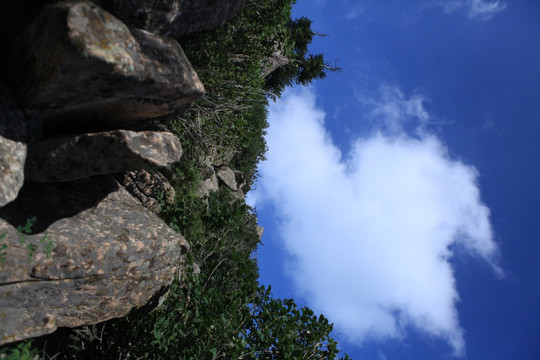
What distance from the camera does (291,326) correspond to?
29.7ft

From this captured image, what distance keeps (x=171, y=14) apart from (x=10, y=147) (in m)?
3.29

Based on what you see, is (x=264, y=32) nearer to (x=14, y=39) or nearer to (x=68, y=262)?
(x=14, y=39)

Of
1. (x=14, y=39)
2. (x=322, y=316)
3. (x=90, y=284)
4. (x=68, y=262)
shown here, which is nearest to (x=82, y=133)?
(x=14, y=39)

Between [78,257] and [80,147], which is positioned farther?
[78,257]

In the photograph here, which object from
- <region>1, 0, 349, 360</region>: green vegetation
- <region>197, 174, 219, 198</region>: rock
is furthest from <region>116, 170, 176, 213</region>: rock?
<region>197, 174, 219, 198</region>: rock

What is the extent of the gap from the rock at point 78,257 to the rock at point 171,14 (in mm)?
3271

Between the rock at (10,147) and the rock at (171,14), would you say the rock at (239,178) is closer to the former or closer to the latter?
the rock at (171,14)

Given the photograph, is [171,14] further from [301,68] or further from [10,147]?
[301,68]

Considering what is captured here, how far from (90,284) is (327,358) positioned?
5.68m

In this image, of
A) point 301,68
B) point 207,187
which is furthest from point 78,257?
point 301,68

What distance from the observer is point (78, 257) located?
6406 millimetres

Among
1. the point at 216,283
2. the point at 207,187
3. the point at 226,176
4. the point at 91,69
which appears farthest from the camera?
the point at 226,176

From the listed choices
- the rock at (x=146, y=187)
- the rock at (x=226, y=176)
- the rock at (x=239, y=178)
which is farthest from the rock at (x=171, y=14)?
the rock at (x=239, y=178)

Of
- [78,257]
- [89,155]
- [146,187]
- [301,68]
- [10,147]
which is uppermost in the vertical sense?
[301,68]
